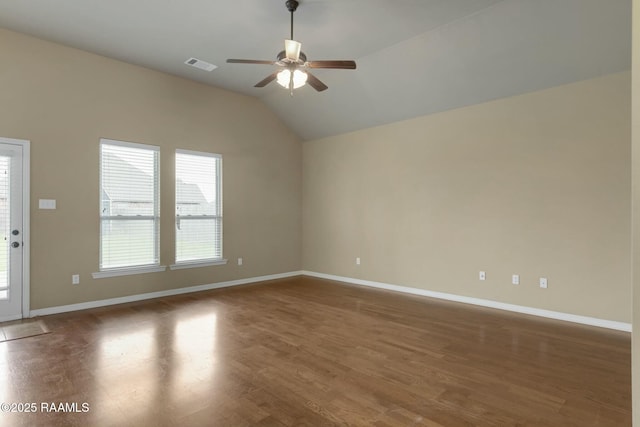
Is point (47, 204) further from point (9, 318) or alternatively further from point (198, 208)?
point (198, 208)

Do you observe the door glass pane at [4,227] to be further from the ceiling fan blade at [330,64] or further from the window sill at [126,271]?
the ceiling fan blade at [330,64]

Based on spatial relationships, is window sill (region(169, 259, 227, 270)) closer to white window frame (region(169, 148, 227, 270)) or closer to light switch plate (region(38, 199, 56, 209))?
white window frame (region(169, 148, 227, 270))

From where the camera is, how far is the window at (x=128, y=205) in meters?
4.76

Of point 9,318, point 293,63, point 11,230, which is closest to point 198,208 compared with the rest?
point 11,230

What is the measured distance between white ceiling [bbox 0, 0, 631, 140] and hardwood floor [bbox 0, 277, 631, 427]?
118 inches

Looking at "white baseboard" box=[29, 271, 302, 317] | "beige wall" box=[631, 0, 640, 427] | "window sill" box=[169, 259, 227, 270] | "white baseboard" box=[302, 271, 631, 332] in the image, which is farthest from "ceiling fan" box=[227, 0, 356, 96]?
"white baseboard" box=[29, 271, 302, 317]

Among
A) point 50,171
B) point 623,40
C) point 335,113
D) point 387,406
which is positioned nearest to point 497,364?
point 387,406

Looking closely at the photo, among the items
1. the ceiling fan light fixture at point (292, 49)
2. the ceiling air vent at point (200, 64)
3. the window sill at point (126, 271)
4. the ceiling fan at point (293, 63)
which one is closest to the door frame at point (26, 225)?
the window sill at point (126, 271)

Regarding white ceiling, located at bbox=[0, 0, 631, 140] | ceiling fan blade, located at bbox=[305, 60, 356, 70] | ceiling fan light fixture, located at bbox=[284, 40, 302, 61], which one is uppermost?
white ceiling, located at bbox=[0, 0, 631, 140]

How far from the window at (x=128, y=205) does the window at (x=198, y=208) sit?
0.39m

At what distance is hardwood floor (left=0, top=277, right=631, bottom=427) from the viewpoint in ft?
7.05

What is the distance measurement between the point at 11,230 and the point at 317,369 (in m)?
4.01

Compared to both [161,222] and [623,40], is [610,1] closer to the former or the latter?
[623,40]

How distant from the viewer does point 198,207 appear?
5746 millimetres
